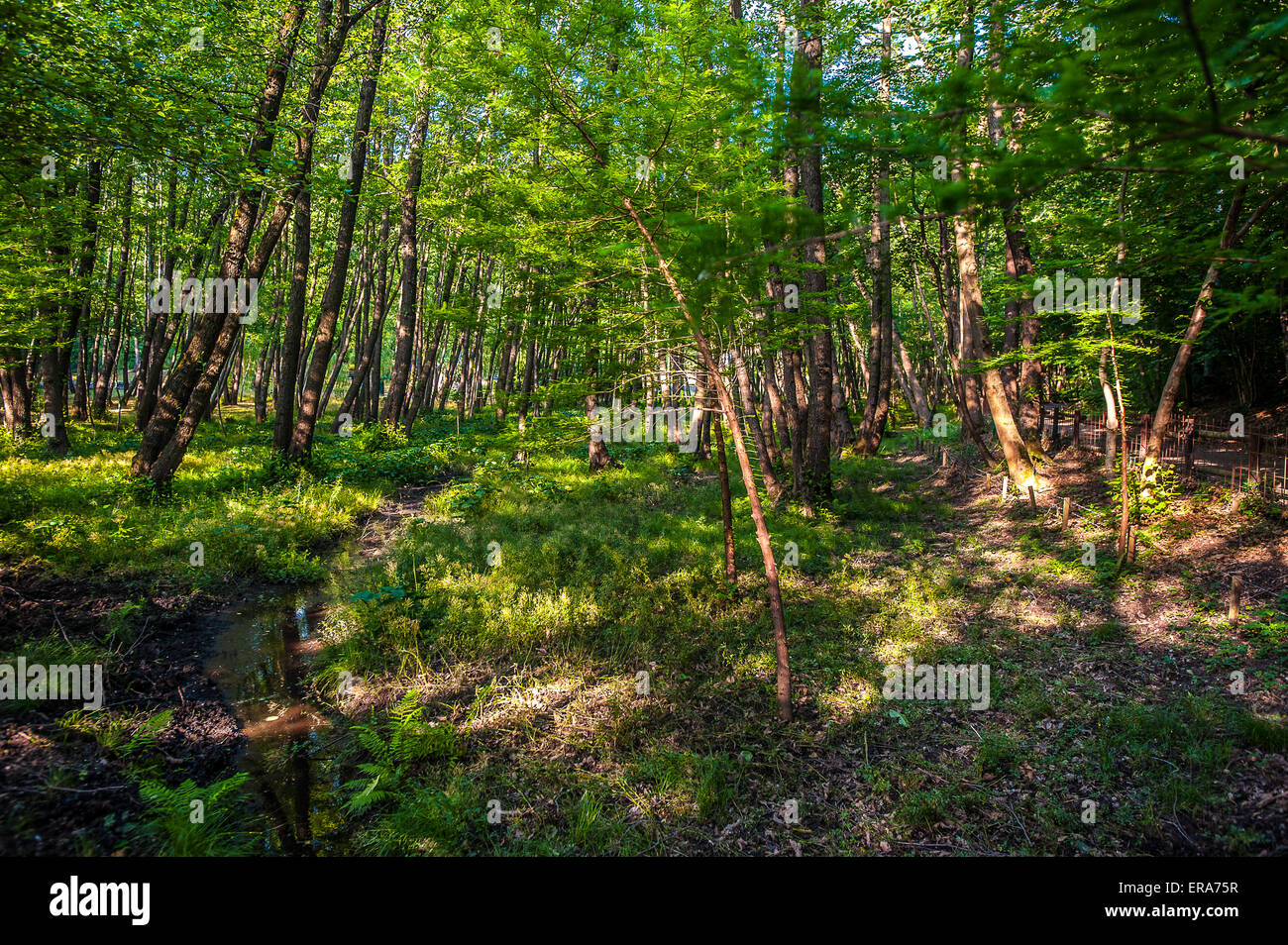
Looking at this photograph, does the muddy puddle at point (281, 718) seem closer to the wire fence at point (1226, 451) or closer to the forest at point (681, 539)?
the forest at point (681, 539)

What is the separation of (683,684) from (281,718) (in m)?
4.22

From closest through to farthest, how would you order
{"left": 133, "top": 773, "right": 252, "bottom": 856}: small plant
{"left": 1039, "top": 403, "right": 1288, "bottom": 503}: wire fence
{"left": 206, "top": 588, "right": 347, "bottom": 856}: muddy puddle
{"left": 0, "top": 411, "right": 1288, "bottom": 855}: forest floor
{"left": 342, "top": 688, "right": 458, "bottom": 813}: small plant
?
{"left": 133, "top": 773, "right": 252, "bottom": 856}: small plant, {"left": 0, "top": 411, "right": 1288, "bottom": 855}: forest floor, {"left": 206, "top": 588, "right": 347, "bottom": 856}: muddy puddle, {"left": 342, "top": 688, "right": 458, "bottom": 813}: small plant, {"left": 1039, "top": 403, "right": 1288, "bottom": 503}: wire fence

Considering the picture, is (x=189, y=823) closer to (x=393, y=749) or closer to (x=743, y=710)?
(x=393, y=749)

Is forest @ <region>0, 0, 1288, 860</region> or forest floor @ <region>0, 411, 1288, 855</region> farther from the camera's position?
forest floor @ <region>0, 411, 1288, 855</region>

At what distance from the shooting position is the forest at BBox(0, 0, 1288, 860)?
11.2 ft

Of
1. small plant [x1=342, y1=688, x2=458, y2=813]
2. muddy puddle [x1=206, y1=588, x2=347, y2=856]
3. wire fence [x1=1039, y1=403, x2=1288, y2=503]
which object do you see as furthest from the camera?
wire fence [x1=1039, y1=403, x2=1288, y2=503]

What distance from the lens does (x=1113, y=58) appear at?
8.45 feet

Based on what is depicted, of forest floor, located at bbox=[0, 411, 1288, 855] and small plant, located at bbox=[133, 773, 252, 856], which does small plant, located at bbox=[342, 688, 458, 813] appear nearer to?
forest floor, located at bbox=[0, 411, 1288, 855]

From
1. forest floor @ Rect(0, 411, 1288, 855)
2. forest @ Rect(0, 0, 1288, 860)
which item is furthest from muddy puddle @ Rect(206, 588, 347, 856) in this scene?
forest floor @ Rect(0, 411, 1288, 855)

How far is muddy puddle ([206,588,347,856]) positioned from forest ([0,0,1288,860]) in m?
0.04


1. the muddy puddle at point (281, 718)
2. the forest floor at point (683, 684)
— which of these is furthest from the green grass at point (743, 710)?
the muddy puddle at point (281, 718)

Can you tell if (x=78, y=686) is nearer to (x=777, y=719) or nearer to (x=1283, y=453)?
(x=777, y=719)

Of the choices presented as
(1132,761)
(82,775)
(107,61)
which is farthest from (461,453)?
(1132,761)

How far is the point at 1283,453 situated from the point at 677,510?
9.74 m
